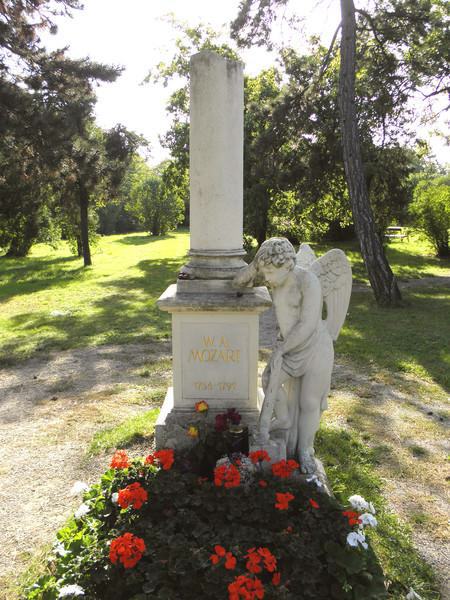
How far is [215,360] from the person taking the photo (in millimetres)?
3967

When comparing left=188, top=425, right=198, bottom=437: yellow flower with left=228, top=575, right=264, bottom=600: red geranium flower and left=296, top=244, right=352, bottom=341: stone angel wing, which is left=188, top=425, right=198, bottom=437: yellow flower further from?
left=228, top=575, right=264, bottom=600: red geranium flower

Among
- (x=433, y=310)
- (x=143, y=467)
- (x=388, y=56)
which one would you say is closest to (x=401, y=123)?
(x=388, y=56)

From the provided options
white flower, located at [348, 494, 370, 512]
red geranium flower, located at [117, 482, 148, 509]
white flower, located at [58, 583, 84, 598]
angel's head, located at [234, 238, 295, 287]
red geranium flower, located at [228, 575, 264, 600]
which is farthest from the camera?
angel's head, located at [234, 238, 295, 287]

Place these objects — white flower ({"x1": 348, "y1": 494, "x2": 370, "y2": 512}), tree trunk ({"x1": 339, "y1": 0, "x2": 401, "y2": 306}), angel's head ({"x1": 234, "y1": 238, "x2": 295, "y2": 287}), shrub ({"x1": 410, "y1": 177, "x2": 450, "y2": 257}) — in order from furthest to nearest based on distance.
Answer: shrub ({"x1": 410, "y1": 177, "x2": 450, "y2": 257}), tree trunk ({"x1": 339, "y1": 0, "x2": 401, "y2": 306}), angel's head ({"x1": 234, "y1": 238, "x2": 295, "y2": 287}), white flower ({"x1": 348, "y1": 494, "x2": 370, "y2": 512})

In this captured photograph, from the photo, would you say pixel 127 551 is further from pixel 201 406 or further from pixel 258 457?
pixel 201 406

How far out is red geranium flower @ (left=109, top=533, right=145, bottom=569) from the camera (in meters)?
2.38

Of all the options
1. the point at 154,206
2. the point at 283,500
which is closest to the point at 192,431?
the point at 283,500

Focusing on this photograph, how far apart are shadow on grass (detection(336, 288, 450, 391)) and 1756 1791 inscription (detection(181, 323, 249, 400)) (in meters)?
3.32

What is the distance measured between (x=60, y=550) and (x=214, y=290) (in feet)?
7.00

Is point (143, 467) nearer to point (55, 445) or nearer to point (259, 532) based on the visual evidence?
point (259, 532)

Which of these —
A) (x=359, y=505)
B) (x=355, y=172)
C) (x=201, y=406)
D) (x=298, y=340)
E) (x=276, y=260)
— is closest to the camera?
(x=359, y=505)

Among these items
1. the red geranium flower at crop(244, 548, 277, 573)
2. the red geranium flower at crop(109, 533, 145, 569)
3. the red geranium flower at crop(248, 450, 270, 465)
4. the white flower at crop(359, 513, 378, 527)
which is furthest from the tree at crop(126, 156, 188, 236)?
the red geranium flower at crop(244, 548, 277, 573)

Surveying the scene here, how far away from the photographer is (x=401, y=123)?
13062 mm

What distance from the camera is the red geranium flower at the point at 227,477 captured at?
117 inches
